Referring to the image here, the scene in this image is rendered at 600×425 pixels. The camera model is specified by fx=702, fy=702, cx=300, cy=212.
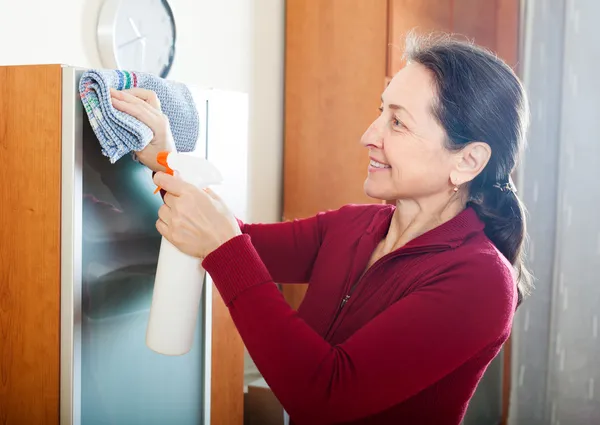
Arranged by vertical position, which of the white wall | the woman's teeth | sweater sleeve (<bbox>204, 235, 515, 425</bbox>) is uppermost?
the white wall

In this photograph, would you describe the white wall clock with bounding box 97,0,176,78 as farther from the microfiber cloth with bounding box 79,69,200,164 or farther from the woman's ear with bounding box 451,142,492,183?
the woman's ear with bounding box 451,142,492,183

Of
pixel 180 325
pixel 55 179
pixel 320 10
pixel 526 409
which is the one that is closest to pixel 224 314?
pixel 180 325

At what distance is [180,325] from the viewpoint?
1121 millimetres

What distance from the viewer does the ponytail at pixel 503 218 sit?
1257 millimetres

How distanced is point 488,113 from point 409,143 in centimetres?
14

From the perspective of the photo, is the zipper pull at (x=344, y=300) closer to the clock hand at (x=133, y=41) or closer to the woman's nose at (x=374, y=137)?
the woman's nose at (x=374, y=137)

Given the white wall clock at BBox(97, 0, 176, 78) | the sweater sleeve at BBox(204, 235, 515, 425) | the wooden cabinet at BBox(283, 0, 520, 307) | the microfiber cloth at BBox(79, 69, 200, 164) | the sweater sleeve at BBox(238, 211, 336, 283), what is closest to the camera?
the sweater sleeve at BBox(204, 235, 515, 425)

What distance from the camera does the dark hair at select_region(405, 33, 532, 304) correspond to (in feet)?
3.84

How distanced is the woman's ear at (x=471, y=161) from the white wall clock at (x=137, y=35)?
0.93 m

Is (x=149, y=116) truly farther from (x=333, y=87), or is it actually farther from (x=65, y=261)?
(x=333, y=87)

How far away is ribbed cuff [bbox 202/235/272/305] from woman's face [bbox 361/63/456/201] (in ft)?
1.00

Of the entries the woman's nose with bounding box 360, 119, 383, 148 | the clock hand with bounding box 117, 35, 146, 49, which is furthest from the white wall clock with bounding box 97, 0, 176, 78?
the woman's nose with bounding box 360, 119, 383, 148

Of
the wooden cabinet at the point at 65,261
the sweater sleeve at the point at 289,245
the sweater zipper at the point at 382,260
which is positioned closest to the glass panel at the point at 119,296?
the wooden cabinet at the point at 65,261

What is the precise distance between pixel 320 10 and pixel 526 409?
68.8 inches
